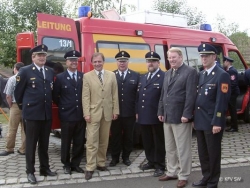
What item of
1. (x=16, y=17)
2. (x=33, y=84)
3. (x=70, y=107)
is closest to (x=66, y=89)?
(x=70, y=107)

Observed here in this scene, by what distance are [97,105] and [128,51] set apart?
6.17ft

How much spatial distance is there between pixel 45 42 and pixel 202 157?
3.08 metres

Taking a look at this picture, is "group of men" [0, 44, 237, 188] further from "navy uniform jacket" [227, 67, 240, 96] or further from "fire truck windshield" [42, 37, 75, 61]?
"navy uniform jacket" [227, 67, 240, 96]

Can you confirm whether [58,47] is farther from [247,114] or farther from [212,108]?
[247,114]

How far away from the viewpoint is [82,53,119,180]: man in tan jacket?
5152 mm

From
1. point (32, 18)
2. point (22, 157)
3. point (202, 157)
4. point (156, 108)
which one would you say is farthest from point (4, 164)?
point (32, 18)

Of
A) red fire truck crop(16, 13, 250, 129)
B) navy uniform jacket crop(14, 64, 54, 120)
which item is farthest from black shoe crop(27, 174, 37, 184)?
red fire truck crop(16, 13, 250, 129)

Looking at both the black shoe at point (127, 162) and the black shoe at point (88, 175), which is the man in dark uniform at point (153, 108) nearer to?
the black shoe at point (127, 162)

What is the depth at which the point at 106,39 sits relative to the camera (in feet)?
21.0

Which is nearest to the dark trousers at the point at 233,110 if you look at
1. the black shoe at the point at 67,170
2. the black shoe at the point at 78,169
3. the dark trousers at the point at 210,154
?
the dark trousers at the point at 210,154

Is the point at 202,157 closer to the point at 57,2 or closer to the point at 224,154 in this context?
the point at 224,154

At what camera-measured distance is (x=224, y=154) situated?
6375 mm

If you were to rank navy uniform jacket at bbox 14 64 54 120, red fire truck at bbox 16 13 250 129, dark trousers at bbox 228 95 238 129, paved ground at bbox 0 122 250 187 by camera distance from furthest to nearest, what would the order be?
dark trousers at bbox 228 95 238 129
red fire truck at bbox 16 13 250 129
paved ground at bbox 0 122 250 187
navy uniform jacket at bbox 14 64 54 120

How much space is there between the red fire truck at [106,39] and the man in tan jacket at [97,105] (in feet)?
2.88
